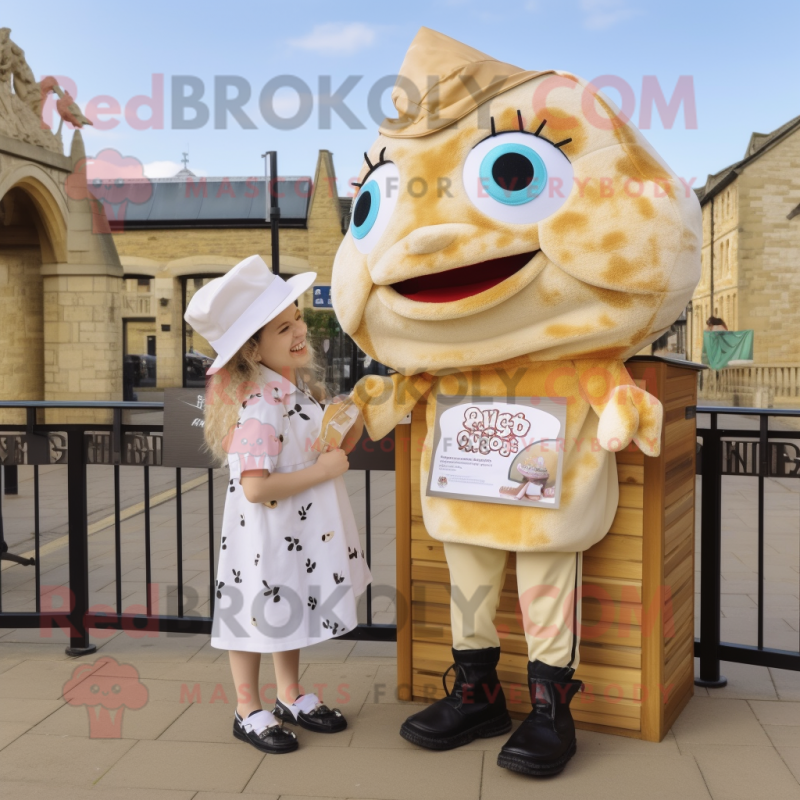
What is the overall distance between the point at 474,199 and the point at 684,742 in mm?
2021

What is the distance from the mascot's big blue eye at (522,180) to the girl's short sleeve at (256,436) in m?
0.95

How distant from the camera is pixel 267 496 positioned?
2844mm

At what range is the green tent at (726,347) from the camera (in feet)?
94.3

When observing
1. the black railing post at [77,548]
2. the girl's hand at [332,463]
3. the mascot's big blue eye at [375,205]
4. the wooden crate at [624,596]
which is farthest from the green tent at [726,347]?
the girl's hand at [332,463]

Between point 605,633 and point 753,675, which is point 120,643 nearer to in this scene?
point 605,633

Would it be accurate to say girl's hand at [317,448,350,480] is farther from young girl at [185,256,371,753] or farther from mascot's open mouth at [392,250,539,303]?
mascot's open mouth at [392,250,539,303]

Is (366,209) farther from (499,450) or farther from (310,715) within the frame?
(310,715)

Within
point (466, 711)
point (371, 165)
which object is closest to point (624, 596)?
point (466, 711)

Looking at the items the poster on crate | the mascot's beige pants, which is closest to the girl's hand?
the poster on crate

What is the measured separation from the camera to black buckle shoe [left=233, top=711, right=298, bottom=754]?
119 inches

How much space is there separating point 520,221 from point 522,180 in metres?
0.13

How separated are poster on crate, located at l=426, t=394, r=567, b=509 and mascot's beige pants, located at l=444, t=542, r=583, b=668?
22 centimetres

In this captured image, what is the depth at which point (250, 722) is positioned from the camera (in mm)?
3057

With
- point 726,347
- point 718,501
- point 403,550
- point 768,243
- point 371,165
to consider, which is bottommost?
point 403,550
